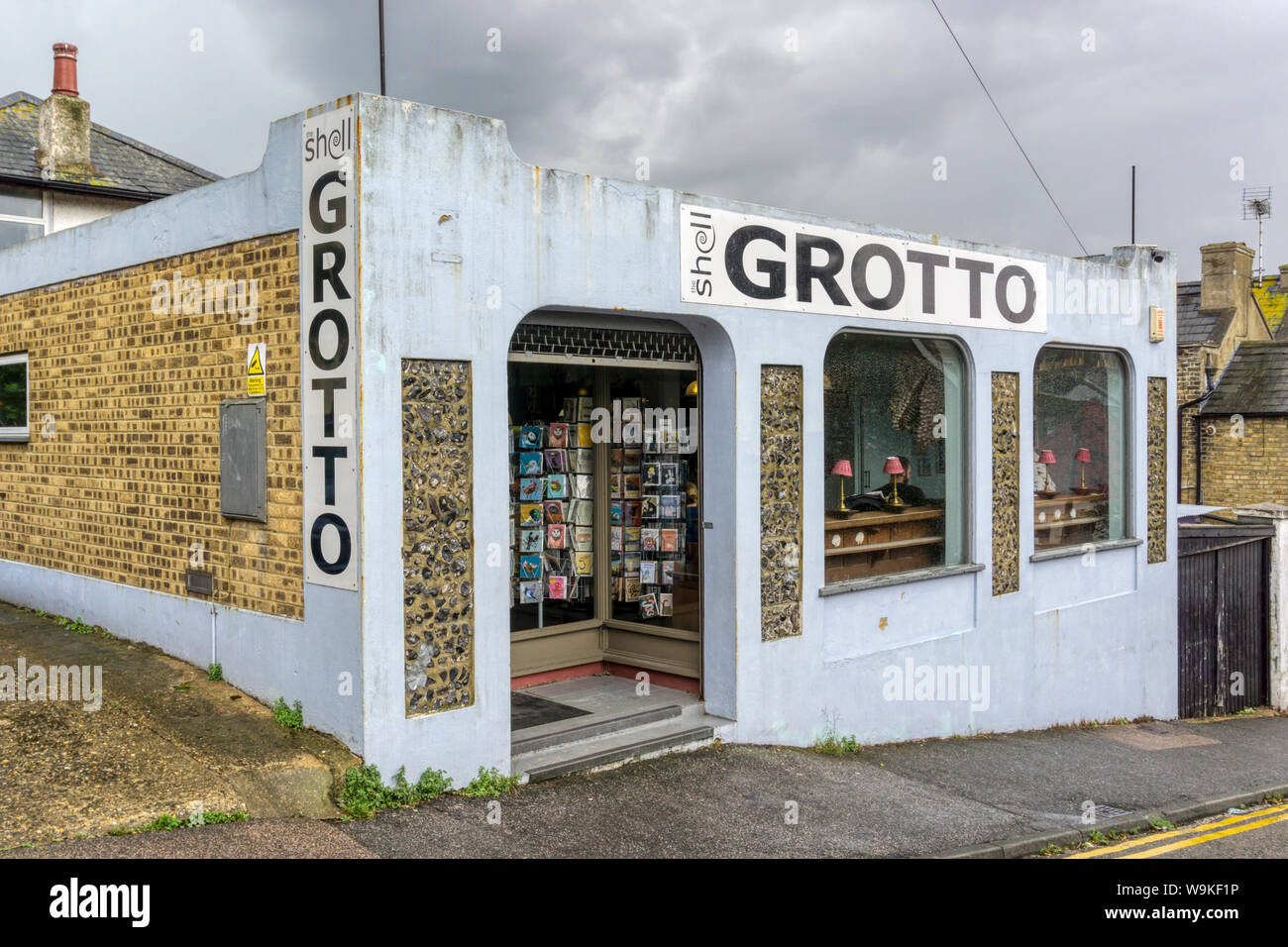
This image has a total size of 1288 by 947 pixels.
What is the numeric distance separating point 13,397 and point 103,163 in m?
8.82

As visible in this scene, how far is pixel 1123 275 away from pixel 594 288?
8020 mm

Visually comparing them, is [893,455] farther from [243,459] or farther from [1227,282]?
[1227,282]

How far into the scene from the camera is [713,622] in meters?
8.53

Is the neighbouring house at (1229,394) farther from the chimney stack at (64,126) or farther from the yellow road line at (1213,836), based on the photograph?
the chimney stack at (64,126)

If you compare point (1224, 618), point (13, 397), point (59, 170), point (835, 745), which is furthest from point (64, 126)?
point (1224, 618)

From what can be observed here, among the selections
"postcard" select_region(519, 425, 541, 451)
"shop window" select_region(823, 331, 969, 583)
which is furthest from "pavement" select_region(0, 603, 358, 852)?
"shop window" select_region(823, 331, 969, 583)

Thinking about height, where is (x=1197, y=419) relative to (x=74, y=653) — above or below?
above

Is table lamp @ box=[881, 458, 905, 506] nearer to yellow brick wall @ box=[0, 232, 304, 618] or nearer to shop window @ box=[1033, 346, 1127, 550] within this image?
shop window @ box=[1033, 346, 1127, 550]

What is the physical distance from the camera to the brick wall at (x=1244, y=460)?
21.4 m

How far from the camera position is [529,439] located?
9078 mm

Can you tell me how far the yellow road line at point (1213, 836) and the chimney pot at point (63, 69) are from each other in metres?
17.8
